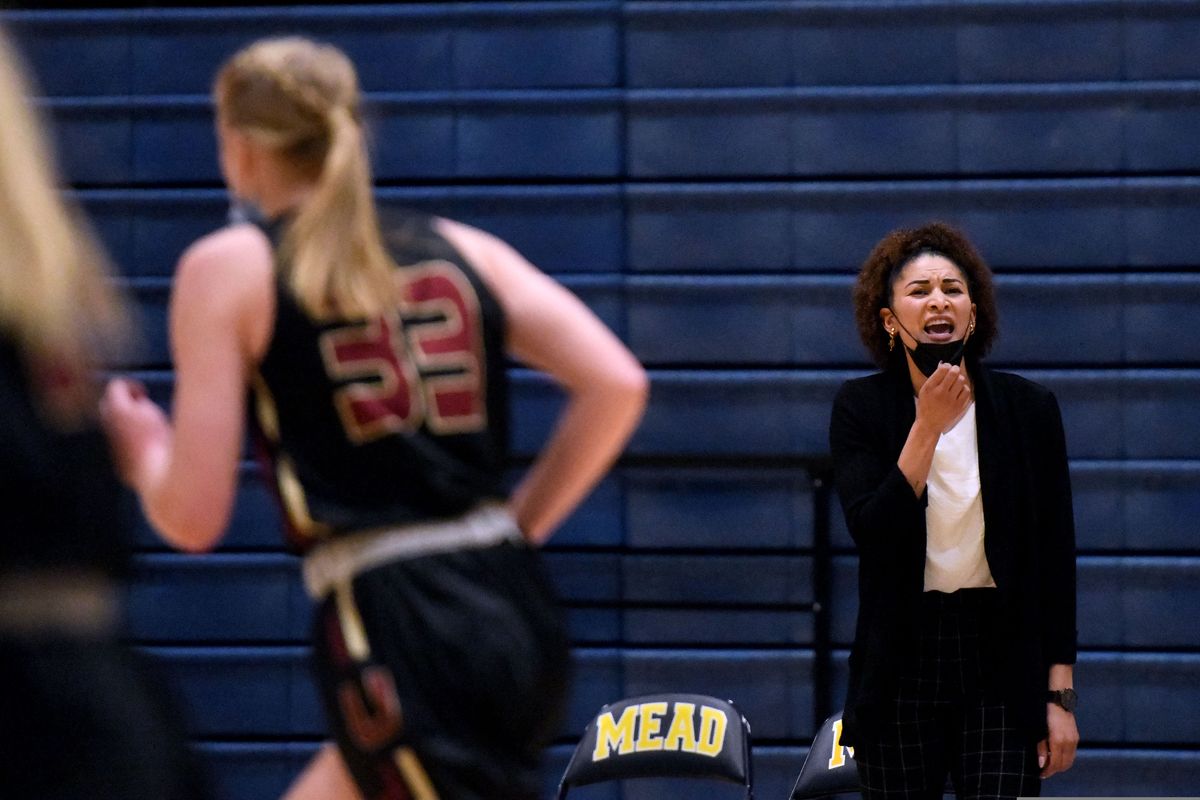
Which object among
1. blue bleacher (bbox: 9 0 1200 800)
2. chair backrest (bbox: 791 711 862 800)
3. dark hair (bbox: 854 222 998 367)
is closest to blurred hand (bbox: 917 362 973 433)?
dark hair (bbox: 854 222 998 367)

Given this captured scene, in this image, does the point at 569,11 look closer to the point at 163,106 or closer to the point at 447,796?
the point at 163,106

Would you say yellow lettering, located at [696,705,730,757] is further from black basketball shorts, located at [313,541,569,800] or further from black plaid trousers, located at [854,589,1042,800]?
black basketball shorts, located at [313,541,569,800]

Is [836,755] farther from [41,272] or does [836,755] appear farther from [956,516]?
[41,272]

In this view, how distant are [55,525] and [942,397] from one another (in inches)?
86.7

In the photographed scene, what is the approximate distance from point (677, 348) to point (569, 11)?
1208 mm

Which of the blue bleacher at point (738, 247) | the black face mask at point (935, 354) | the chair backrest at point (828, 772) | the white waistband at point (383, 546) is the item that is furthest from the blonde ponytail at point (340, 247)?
the blue bleacher at point (738, 247)

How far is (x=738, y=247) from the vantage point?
5.99 m

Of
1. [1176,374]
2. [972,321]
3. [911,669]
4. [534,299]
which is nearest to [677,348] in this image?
[1176,374]

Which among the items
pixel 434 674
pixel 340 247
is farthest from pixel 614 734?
pixel 340 247

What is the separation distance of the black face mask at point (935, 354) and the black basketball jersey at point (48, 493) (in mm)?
2272

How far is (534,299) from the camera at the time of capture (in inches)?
82.6

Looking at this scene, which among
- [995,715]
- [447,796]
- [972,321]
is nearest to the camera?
[447,796]

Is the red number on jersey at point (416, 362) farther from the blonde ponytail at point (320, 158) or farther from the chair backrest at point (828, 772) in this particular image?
the chair backrest at point (828, 772)

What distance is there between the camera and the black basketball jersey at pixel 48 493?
4.68ft
